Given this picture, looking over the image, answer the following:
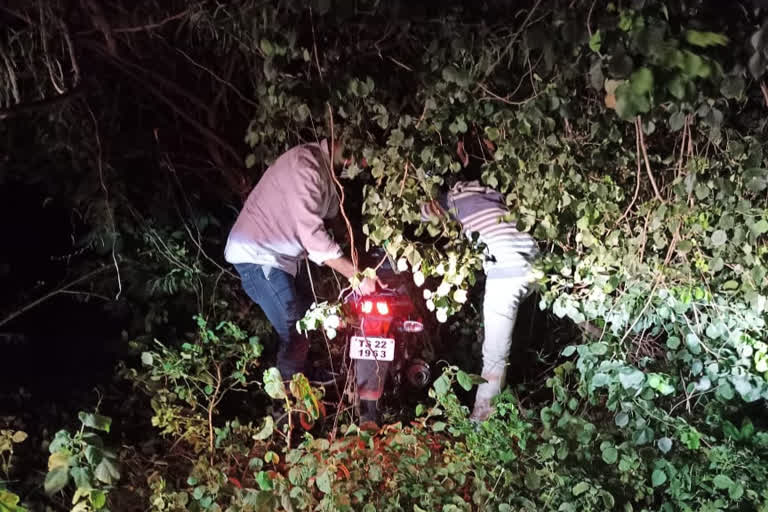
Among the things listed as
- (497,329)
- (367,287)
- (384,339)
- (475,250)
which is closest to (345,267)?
(367,287)

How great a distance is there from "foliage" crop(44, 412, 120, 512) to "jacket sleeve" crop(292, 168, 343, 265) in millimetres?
1263

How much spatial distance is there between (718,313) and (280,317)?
2296 millimetres

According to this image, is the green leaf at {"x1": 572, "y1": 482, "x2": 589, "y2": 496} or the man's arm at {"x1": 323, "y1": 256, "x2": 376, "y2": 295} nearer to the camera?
the green leaf at {"x1": 572, "y1": 482, "x2": 589, "y2": 496}

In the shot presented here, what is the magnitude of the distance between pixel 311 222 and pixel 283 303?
605 millimetres

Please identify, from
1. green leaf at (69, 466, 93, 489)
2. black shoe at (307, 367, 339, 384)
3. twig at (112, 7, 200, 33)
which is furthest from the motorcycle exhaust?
twig at (112, 7, 200, 33)

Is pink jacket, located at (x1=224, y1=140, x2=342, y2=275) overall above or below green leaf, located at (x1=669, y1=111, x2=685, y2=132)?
below

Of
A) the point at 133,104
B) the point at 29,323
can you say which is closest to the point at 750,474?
the point at 133,104

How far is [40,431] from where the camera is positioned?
3.90 m

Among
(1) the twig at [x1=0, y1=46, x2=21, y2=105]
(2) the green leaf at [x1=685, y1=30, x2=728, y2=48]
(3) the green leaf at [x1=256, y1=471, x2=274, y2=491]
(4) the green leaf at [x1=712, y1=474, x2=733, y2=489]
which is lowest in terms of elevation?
(3) the green leaf at [x1=256, y1=471, x2=274, y2=491]

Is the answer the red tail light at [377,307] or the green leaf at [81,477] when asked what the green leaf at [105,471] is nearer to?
the green leaf at [81,477]

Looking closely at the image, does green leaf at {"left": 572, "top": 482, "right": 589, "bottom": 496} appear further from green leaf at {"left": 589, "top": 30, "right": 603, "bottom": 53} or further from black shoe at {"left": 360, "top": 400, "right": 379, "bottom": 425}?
green leaf at {"left": 589, "top": 30, "right": 603, "bottom": 53}

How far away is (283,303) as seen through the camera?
11.5 ft

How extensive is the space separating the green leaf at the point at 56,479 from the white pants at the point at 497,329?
2071 mm

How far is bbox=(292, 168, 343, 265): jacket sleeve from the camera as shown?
3.15 meters
